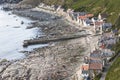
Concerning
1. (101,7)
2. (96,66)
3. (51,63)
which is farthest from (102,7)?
(96,66)

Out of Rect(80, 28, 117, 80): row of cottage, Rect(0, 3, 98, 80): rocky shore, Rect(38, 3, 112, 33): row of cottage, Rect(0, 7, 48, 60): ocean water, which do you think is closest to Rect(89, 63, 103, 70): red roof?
Rect(80, 28, 117, 80): row of cottage

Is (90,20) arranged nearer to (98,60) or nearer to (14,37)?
(14,37)

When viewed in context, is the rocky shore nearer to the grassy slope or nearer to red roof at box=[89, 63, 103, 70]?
red roof at box=[89, 63, 103, 70]

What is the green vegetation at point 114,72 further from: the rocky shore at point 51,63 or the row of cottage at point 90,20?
the row of cottage at point 90,20

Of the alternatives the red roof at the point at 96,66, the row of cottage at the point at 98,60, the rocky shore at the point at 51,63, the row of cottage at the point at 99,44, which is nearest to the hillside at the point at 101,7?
the row of cottage at the point at 99,44

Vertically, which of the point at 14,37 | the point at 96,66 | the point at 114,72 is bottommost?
the point at 114,72

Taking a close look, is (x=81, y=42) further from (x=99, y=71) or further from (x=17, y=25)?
(x=17, y=25)

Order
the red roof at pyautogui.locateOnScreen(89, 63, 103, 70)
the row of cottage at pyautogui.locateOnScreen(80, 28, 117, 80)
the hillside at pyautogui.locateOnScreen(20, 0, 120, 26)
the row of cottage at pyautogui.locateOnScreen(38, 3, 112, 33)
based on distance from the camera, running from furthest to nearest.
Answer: the hillside at pyautogui.locateOnScreen(20, 0, 120, 26) < the row of cottage at pyautogui.locateOnScreen(38, 3, 112, 33) < the red roof at pyautogui.locateOnScreen(89, 63, 103, 70) < the row of cottage at pyautogui.locateOnScreen(80, 28, 117, 80)
